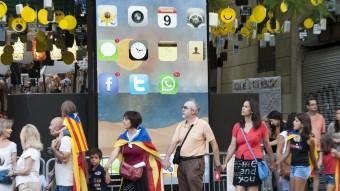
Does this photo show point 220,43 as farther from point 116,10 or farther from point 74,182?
point 74,182

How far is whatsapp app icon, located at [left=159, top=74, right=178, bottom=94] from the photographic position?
44.0ft

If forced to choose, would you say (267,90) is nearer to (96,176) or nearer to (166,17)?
(166,17)

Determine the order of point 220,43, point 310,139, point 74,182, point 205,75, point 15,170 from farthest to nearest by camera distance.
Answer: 1. point 220,43
2. point 205,75
3. point 310,139
4. point 74,182
5. point 15,170

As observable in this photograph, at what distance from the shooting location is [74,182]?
1050 cm

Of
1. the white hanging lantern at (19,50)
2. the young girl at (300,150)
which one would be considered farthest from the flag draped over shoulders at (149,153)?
the white hanging lantern at (19,50)

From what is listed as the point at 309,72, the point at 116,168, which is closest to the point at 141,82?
the point at 116,168

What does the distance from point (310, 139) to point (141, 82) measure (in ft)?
11.3

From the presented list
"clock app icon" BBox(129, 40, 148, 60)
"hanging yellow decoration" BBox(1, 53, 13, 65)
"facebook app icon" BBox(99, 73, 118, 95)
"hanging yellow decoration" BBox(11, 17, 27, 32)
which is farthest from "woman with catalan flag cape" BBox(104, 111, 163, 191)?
"hanging yellow decoration" BBox(1, 53, 13, 65)

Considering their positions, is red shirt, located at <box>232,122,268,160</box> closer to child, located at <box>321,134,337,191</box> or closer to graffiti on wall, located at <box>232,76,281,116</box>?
child, located at <box>321,134,337,191</box>

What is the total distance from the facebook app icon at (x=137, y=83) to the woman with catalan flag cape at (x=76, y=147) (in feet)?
8.48

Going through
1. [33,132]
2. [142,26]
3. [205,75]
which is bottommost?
[33,132]

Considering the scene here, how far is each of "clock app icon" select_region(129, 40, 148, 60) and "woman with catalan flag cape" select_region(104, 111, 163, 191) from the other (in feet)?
9.67

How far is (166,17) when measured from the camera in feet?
44.2

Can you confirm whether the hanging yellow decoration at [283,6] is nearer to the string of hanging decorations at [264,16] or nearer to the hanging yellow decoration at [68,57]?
the string of hanging decorations at [264,16]
